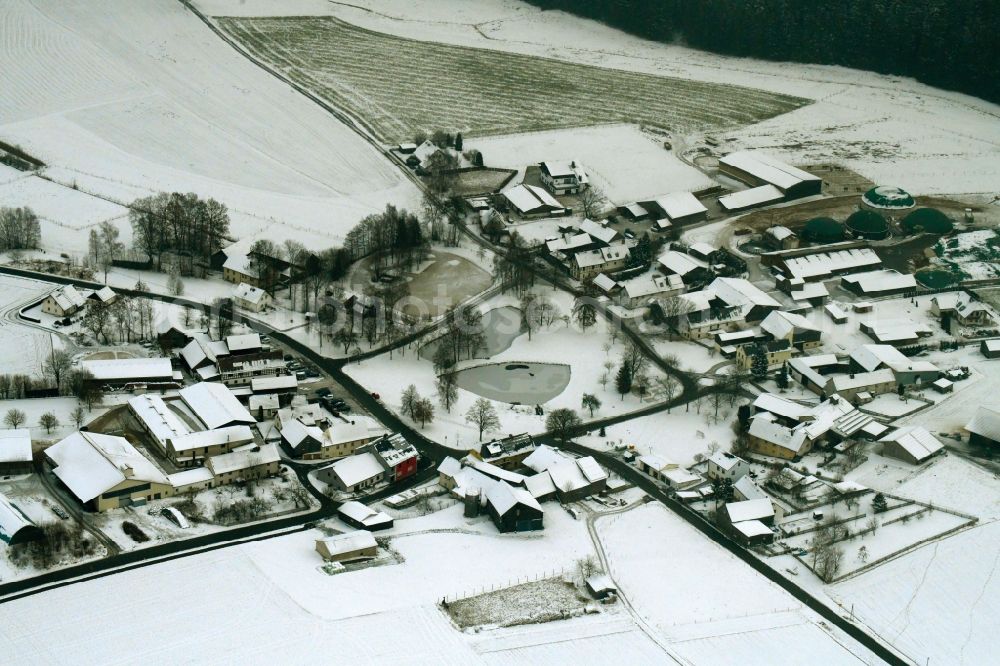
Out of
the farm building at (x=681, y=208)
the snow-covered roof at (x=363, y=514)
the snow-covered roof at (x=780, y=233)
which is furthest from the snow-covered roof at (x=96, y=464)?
the snow-covered roof at (x=780, y=233)

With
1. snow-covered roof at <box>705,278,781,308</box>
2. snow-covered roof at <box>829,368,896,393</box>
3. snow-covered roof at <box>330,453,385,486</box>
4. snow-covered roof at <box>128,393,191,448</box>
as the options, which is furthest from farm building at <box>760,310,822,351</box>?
snow-covered roof at <box>128,393,191,448</box>

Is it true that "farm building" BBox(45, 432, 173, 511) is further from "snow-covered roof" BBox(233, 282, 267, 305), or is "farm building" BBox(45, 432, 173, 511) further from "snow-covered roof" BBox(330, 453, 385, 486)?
"snow-covered roof" BBox(233, 282, 267, 305)

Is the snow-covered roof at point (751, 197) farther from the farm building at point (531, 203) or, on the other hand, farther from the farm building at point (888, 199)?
the farm building at point (531, 203)

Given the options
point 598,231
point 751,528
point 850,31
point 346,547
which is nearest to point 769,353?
point 598,231

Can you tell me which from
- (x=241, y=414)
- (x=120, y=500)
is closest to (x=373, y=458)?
(x=241, y=414)

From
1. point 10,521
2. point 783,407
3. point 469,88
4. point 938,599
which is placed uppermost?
point 469,88

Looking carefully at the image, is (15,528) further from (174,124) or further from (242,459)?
(174,124)

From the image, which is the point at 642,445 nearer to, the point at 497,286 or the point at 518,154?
the point at 497,286
